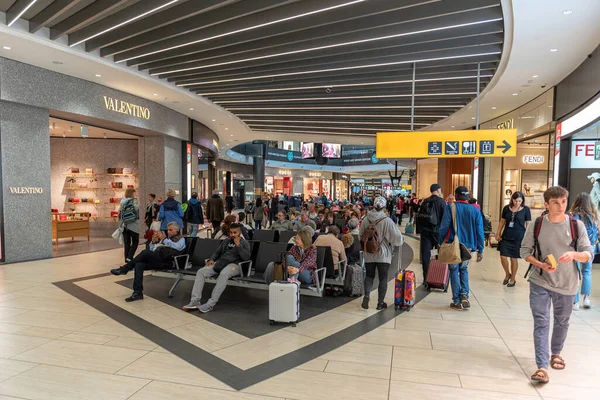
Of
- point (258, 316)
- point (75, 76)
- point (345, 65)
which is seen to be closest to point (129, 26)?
point (75, 76)

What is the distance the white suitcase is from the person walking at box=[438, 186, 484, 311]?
226 cm

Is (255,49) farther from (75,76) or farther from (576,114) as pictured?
(576,114)

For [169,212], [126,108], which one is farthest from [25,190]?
[126,108]

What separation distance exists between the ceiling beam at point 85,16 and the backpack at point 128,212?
3.36 m

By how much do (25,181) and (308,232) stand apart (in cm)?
709

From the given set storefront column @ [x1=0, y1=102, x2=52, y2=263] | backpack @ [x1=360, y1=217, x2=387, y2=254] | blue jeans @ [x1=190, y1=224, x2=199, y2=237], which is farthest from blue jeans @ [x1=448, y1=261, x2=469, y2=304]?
storefront column @ [x1=0, y1=102, x2=52, y2=263]

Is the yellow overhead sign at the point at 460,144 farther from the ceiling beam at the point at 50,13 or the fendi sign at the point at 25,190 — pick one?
the fendi sign at the point at 25,190

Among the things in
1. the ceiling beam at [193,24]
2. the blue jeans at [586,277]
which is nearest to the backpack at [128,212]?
the ceiling beam at [193,24]

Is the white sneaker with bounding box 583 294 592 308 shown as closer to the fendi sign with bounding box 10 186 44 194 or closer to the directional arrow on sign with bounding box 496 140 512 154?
the directional arrow on sign with bounding box 496 140 512 154

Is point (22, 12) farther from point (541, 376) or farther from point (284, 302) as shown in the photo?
point (541, 376)

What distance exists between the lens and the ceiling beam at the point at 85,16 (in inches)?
231

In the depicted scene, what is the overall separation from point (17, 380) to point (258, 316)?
256 centimetres

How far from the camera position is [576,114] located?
7844 mm

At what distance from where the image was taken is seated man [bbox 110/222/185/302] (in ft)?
18.9
